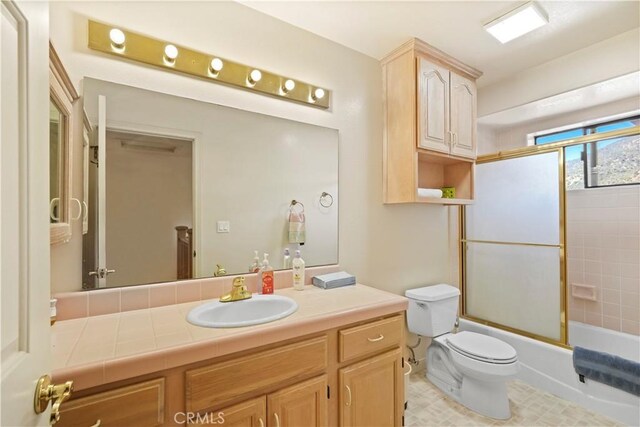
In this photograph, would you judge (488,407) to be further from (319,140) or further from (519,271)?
(319,140)

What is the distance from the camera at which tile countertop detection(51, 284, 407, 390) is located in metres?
0.81

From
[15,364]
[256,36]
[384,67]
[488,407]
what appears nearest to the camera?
[15,364]

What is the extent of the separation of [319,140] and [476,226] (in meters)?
1.85

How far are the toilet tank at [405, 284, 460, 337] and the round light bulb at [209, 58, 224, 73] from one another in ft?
6.48

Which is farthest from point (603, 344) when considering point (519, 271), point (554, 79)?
point (554, 79)

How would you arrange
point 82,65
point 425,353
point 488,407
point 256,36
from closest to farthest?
point 82,65, point 256,36, point 488,407, point 425,353

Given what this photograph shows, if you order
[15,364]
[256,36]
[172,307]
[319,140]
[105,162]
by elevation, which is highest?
[256,36]

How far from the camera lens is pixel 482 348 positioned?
1938mm

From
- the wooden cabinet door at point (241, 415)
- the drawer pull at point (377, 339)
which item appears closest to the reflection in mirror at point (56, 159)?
the wooden cabinet door at point (241, 415)

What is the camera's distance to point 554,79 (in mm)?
2270

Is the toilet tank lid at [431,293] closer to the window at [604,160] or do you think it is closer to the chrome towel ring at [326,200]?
the chrome towel ring at [326,200]

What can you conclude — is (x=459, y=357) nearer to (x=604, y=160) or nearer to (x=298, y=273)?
(x=298, y=273)

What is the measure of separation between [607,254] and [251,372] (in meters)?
3.17

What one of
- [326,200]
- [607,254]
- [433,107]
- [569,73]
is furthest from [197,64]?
[607,254]
